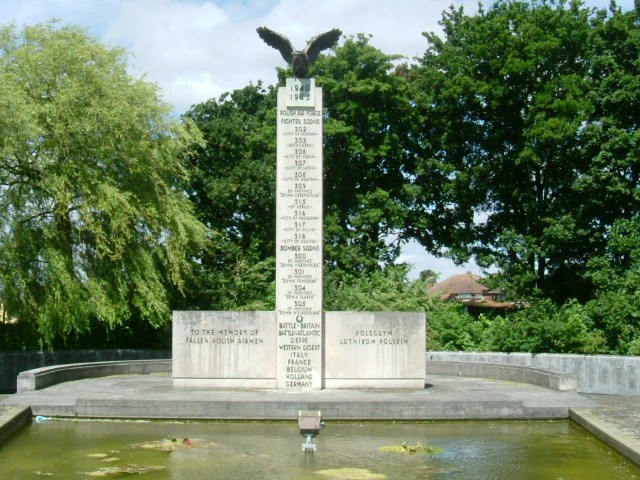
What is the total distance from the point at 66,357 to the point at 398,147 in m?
17.8

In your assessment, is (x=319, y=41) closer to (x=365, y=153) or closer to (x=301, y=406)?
(x=301, y=406)

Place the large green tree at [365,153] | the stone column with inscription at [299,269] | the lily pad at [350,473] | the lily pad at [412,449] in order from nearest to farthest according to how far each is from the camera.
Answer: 1. the lily pad at [350,473]
2. the lily pad at [412,449]
3. the stone column with inscription at [299,269]
4. the large green tree at [365,153]

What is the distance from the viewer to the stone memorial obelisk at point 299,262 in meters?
17.9

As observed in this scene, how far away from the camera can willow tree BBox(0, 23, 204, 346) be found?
24094 mm

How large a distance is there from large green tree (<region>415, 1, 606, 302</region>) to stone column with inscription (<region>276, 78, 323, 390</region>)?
651 inches

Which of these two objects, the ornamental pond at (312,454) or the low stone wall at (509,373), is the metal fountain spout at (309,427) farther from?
the low stone wall at (509,373)

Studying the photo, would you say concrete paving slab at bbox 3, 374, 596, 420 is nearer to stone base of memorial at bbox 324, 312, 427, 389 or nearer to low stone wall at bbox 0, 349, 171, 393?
stone base of memorial at bbox 324, 312, 427, 389

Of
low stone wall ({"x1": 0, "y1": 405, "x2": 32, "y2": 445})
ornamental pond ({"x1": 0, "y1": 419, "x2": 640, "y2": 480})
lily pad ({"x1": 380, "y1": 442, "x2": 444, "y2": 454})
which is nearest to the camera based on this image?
ornamental pond ({"x1": 0, "y1": 419, "x2": 640, "y2": 480})

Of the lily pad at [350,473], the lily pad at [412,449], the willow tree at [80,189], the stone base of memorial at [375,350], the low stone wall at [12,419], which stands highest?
the willow tree at [80,189]

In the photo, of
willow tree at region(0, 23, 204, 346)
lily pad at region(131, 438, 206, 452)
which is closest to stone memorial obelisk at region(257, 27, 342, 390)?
lily pad at region(131, 438, 206, 452)

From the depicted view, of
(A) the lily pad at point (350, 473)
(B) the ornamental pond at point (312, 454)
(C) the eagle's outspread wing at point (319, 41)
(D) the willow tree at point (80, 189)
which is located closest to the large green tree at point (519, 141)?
(D) the willow tree at point (80, 189)

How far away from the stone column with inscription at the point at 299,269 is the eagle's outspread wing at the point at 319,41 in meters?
1.95

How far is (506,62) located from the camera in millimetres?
33812

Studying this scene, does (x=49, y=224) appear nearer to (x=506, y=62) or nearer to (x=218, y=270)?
(x=218, y=270)
